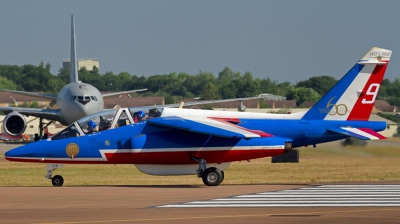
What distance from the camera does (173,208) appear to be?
15.0 meters

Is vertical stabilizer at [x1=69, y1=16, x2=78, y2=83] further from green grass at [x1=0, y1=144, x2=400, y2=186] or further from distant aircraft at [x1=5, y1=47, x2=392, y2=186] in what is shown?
distant aircraft at [x1=5, y1=47, x2=392, y2=186]

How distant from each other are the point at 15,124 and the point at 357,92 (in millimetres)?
31884

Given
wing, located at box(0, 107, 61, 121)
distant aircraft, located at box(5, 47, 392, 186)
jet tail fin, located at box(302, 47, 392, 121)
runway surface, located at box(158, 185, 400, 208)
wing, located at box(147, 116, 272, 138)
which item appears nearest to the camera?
runway surface, located at box(158, 185, 400, 208)

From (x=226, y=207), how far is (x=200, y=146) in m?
5.49

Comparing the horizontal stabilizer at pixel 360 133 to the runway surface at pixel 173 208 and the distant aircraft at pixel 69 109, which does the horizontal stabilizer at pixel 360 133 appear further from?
the distant aircraft at pixel 69 109

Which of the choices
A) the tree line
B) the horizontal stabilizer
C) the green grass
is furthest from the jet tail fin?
the tree line

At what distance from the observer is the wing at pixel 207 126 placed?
19.7 meters

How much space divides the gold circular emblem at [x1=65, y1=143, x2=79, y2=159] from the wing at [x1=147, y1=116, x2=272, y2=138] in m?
1.94

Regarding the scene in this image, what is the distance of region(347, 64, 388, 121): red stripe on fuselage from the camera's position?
21.1 meters

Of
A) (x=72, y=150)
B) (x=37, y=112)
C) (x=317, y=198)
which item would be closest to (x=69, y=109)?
(x=37, y=112)

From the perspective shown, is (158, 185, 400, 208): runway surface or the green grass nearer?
(158, 185, 400, 208): runway surface

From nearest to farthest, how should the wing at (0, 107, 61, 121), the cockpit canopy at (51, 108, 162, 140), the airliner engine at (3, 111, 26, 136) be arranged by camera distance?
the cockpit canopy at (51, 108, 162, 140)
the airliner engine at (3, 111, 26, 136)
the wing at (0, 107, 61, 121)

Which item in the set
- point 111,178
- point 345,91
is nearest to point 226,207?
point 345,91

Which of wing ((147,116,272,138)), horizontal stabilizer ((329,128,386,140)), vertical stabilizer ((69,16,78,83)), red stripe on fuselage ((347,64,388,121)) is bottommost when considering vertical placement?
horizontal stabilizer ((329,128,386,140))
